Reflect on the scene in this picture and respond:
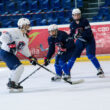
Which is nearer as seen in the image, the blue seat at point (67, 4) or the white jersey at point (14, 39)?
the white jersey at point (14, 39)

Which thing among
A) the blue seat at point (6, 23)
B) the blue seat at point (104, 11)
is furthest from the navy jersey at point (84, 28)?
the blue seat at point (6, 23)

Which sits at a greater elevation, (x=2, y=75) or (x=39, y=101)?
(x=39, y=101)

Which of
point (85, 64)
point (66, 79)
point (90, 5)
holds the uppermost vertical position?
point (90, 5)

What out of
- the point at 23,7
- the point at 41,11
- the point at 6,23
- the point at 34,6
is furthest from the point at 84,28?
the point at 23,7

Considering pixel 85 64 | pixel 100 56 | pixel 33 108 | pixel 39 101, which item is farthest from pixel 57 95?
pixel 100 56

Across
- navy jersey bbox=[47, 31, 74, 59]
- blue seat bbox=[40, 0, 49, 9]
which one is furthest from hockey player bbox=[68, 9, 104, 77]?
blue seat bbox=[40, 0, 49, 9]

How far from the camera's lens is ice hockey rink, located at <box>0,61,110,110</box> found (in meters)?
3.03

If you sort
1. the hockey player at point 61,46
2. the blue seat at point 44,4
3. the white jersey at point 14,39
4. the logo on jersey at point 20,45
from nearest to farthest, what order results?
the white jersey at point 14,39
the logo on jersey at point 20,45
the hockey player at point 61,46
the blue seat at point 44,4

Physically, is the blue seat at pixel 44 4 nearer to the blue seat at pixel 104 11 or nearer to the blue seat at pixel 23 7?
the blue seat at pixel 23 7

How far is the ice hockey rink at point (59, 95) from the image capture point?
3.03 metres

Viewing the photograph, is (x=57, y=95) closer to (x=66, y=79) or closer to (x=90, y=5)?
(x=66, y=79)

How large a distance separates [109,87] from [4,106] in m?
1.50

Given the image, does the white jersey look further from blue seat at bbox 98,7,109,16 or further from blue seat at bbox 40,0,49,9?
blue seat at bbox 40,0,49,9

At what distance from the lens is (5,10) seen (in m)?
8.75
